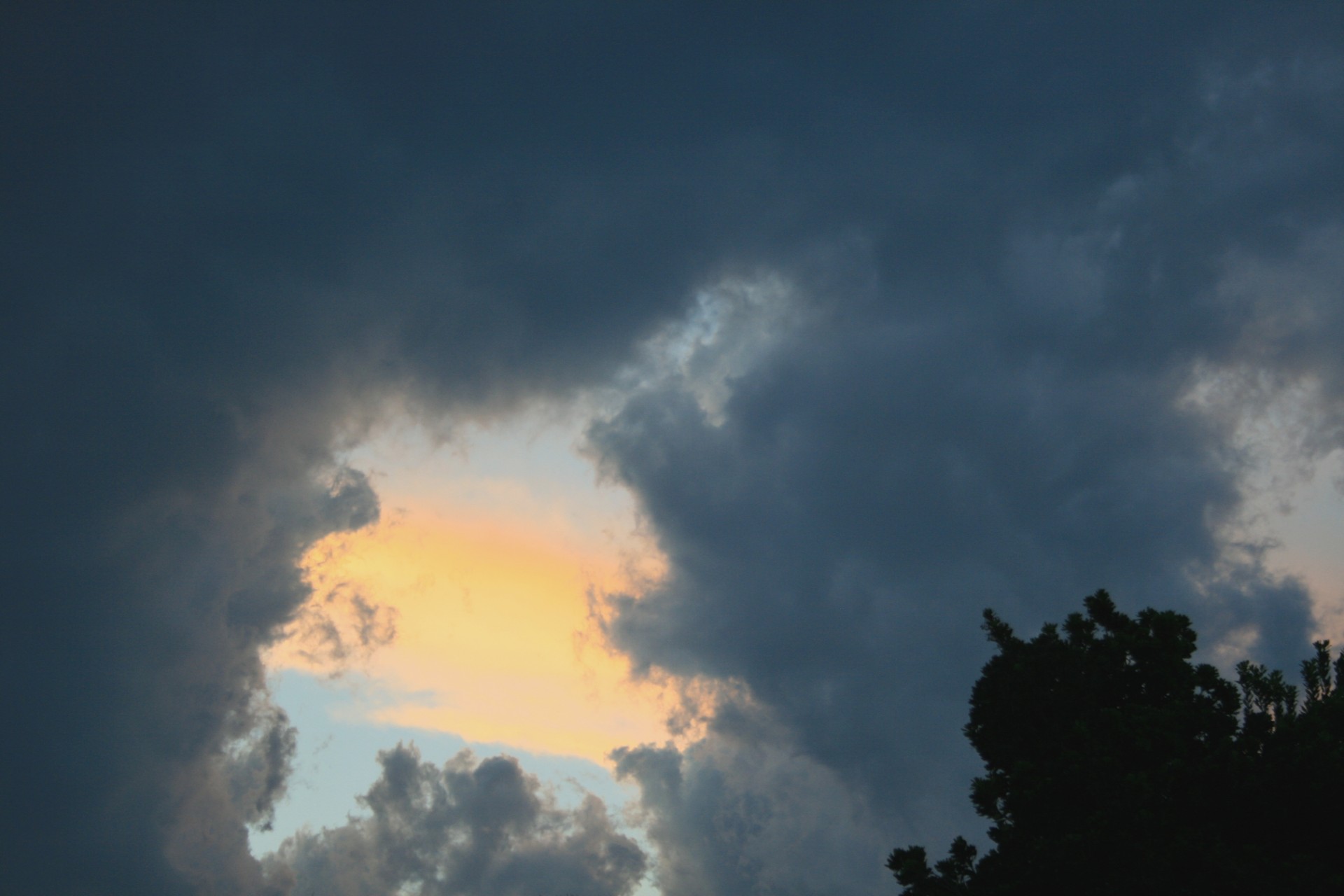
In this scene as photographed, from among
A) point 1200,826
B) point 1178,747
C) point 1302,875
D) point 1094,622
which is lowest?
point 1302,875

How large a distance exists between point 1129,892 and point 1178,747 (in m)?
7.68

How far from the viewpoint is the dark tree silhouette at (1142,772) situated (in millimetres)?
23281

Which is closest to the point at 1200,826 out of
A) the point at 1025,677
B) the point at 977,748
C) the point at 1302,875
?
the point at 1302,875

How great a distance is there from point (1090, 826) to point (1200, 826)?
2.91 metres

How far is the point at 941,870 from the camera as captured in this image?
33969mm

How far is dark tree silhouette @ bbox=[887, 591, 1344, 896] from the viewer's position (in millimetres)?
23281

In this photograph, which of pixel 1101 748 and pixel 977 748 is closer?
pixel 1101 748

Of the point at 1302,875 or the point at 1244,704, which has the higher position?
the point at 1244,704

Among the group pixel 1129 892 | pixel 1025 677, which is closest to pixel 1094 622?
pixel 1025 677

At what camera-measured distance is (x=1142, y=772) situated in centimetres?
2669

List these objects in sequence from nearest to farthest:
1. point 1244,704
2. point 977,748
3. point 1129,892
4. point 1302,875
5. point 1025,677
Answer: point 1302,875, point 1129,892, point 1244,704, point 1025,677, point 977,748

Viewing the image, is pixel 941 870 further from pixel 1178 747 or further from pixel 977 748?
pixel 1178 747

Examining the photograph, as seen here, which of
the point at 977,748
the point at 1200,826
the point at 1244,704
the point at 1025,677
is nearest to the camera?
the point at 1200,826

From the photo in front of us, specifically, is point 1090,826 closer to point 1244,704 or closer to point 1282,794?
point 1282,794
